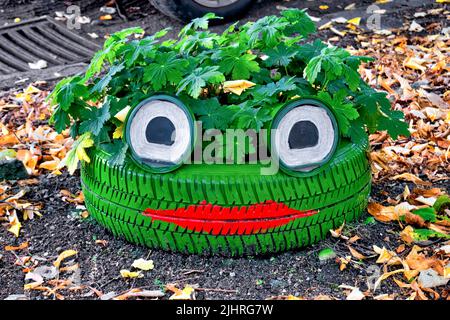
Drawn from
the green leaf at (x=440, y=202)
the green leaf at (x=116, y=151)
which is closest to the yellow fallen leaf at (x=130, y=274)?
the green leaf at (x=116, y=151)

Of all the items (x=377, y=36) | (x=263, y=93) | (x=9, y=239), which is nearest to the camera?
(x=263, y=93)

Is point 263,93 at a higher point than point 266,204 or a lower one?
higher

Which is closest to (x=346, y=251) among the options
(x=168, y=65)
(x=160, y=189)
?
(x=160, y=189)

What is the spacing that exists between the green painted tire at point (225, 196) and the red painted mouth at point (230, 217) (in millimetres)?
16

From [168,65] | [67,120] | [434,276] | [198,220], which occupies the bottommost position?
[434,276]

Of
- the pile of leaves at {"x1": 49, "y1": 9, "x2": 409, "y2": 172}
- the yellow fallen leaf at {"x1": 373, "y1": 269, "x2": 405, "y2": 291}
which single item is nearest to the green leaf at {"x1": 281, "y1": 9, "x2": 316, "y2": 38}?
the pile of leaves at {"x1": 49, "y1": 9, "x2": 409, "y2": 172}

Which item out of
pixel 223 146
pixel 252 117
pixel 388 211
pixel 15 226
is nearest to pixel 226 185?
pixel 223 146

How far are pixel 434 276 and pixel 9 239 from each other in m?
1.68

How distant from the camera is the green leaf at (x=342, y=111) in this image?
2688 mm

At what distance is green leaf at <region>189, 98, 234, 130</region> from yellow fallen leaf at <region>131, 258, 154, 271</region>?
563 millimetres

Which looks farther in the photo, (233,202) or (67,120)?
(67,120)

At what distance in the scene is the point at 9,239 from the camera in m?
3.06
